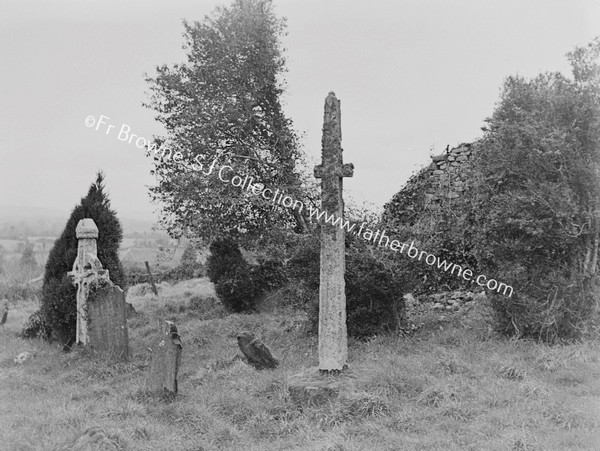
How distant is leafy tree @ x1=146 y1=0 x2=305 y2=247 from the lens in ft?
54.9

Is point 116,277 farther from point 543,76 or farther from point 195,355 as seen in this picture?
point 543,76

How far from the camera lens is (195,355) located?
37.0ft

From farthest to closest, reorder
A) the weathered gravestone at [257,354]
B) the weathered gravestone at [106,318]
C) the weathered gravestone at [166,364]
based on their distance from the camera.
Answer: the weathered gravestone at [106,318]
the weathered gravestone at [257,354]
the weathered gravestone at [166,364]

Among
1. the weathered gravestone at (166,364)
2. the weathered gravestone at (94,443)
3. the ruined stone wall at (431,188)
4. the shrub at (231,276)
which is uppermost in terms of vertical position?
the ruined stone wall at (431,188)

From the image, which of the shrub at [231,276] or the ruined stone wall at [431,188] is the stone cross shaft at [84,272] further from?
the ruined stone wall at [431,188]

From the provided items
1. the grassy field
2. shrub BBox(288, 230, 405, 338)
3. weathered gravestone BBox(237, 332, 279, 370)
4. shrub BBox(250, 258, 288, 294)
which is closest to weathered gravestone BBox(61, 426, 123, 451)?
the grassy field

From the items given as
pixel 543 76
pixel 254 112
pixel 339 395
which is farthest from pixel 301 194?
pixel 339 395

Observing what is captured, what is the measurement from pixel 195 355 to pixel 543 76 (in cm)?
866

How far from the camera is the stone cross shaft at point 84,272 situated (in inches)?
450

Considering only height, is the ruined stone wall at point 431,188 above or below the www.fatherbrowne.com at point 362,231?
above

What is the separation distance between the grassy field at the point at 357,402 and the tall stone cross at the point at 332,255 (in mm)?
588

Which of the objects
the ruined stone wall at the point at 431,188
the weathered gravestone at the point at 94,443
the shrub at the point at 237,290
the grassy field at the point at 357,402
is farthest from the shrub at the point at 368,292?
the weathered gravestone at the point at 94,443

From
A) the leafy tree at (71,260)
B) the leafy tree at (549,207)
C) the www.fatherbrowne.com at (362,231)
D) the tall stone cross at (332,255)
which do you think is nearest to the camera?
the tall stone cross at (332,255)

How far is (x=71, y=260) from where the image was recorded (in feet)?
44.2
